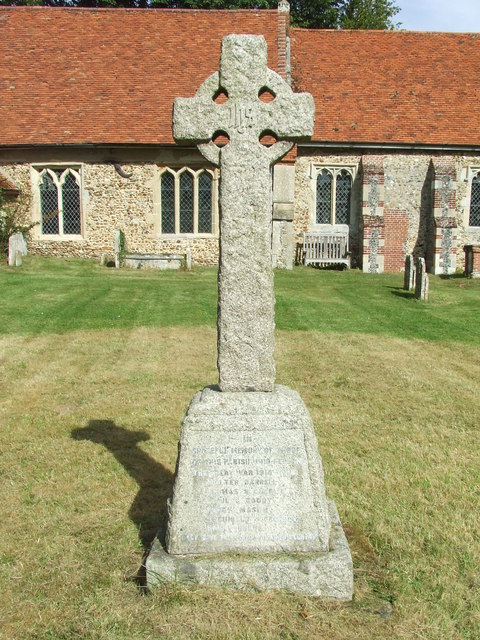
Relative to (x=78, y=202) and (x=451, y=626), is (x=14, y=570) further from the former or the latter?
(x=78, y=202)

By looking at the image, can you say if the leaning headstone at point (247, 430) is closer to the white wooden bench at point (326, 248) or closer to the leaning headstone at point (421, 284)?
the leaning headstone at point (421, 284)

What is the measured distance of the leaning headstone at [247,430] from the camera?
134 inches

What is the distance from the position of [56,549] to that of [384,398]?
13.7 feet

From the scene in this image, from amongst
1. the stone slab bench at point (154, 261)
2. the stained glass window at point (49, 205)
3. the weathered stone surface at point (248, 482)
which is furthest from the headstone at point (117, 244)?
the weathered stone surface at point (248, 482)

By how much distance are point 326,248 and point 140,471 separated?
15.8 metres

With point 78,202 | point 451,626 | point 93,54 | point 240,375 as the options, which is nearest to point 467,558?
point 451,626

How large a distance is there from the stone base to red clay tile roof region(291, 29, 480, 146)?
17.8 m

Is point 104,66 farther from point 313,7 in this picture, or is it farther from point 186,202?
point 313,7

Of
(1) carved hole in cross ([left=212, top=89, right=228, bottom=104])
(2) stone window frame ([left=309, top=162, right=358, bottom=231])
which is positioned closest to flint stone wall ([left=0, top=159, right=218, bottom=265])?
(1) carved hole in cross ([left=212, top=89, right=228, bottom=104])

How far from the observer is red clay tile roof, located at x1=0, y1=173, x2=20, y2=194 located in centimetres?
1880

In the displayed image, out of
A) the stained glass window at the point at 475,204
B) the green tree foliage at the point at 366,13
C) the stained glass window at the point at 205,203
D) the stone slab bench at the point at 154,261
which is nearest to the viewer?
the stone slab bench at the point at 154,261

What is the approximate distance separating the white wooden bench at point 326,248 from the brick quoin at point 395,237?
1431 millimetres

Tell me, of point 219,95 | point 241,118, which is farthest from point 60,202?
point 241,118

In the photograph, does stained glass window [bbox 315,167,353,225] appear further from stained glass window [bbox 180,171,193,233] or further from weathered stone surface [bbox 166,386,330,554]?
weathered stone surface [bbox 166,386,330,554]
